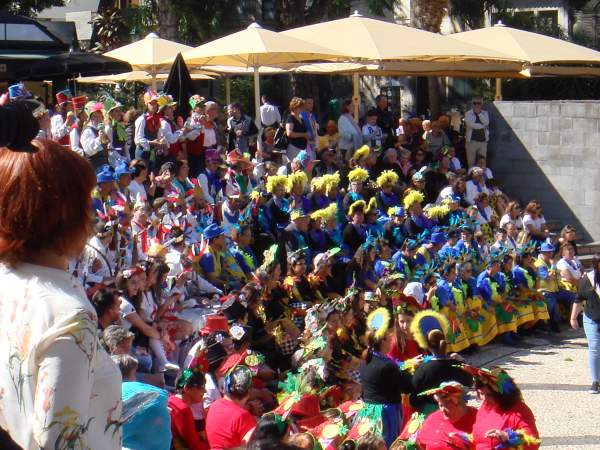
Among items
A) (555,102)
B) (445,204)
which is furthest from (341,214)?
(555,102)

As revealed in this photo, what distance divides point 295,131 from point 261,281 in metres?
5.72

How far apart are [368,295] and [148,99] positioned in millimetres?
4654

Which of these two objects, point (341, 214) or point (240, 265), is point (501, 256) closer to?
point (341, 214)

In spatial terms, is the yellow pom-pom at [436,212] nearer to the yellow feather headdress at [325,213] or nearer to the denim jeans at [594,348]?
the yellow feather headdress at [325,213]

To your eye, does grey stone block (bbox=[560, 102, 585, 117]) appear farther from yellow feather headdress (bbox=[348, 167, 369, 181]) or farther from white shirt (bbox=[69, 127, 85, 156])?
white shirt (bbox=[69, 127, 85, 156])

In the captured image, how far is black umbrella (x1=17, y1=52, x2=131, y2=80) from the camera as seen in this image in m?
14.8

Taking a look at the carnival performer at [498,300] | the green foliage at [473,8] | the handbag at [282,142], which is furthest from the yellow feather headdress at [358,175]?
the green foliage at [473,8]

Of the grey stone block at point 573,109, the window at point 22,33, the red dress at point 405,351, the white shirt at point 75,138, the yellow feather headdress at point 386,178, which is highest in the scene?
the window at point 22,33

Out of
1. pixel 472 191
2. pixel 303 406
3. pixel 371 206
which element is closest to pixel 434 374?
pixel 303 406

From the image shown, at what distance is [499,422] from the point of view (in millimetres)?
6289

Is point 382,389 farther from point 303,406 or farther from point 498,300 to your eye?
point 498,300

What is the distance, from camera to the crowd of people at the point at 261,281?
6.61ft

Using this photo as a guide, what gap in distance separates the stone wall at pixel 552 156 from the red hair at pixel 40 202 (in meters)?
17.7

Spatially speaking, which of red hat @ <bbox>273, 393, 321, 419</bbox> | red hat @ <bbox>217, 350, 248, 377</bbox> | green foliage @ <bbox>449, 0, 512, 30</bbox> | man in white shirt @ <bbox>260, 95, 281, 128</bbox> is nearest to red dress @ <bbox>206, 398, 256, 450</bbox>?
red hat @ <bbox>273, 393, 321, 419</bbox>
